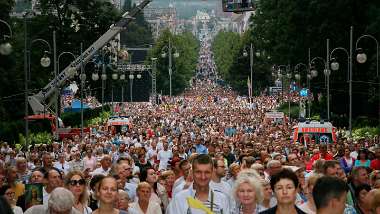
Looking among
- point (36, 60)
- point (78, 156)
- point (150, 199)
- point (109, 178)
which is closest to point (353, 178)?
point (150, 199)

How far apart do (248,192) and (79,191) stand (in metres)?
3.27

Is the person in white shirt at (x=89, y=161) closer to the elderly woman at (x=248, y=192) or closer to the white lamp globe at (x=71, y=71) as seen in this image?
the elderly woman at (x=248, y=192)

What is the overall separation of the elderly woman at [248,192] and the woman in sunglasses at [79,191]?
2605mm

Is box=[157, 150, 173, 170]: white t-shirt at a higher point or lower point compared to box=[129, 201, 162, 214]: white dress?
lower

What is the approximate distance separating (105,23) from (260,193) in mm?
77763

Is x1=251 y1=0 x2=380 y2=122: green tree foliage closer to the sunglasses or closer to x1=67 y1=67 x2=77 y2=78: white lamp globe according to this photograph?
x1=67 y1=67 x2=77 y2=78: white lamp globe

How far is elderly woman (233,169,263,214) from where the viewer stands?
33.0 feet

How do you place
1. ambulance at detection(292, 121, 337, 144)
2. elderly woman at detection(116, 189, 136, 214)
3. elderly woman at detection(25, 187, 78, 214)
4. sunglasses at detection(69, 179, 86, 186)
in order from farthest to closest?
ambulance at detection(292, 121, 337, 144), sunglasses at detection(69, 179, 86, 186), elderly woman at detection(116, 189, 136, 214), elderly woman at detection(25, 187, 78, 214)

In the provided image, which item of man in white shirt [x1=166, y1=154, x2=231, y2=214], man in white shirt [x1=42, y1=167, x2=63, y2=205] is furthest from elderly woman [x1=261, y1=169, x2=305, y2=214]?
man in white shirt [x1=42, y1=167, x2=63, y2=205]

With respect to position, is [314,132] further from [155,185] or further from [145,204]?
[145,204]

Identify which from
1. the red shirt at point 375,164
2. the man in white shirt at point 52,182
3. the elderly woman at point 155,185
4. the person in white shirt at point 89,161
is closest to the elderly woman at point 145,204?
the man in white shirt at point 52,182

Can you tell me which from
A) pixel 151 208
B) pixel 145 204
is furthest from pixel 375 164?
pixel 151 208

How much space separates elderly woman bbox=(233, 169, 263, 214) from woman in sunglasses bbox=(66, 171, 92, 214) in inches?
103

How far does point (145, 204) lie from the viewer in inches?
523
